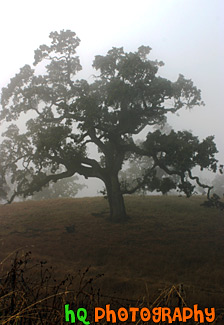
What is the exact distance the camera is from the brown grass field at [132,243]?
413 inches

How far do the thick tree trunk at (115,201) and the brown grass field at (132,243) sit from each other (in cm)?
77

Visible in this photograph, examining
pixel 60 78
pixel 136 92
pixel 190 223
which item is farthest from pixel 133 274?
pixel 60 78

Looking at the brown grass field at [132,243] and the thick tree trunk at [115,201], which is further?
the thick tree trunk at [115,201]

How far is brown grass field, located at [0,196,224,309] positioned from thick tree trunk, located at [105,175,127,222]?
77 centimetres

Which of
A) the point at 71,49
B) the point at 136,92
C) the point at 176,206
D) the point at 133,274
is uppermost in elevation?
the point at 71,49

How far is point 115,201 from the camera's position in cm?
2098

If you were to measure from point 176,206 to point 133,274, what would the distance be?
13.8m

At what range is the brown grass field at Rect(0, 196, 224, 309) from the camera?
34.4 feet

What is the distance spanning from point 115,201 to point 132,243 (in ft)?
16.6

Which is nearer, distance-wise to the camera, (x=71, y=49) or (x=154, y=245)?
(x=154, y=245)

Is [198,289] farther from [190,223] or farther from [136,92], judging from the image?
[136,92]

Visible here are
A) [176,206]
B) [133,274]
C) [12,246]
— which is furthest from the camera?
[176,206]

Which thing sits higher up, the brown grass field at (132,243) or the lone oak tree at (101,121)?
the lone oak tree at (101,121)

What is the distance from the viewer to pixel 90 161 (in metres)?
21.9
